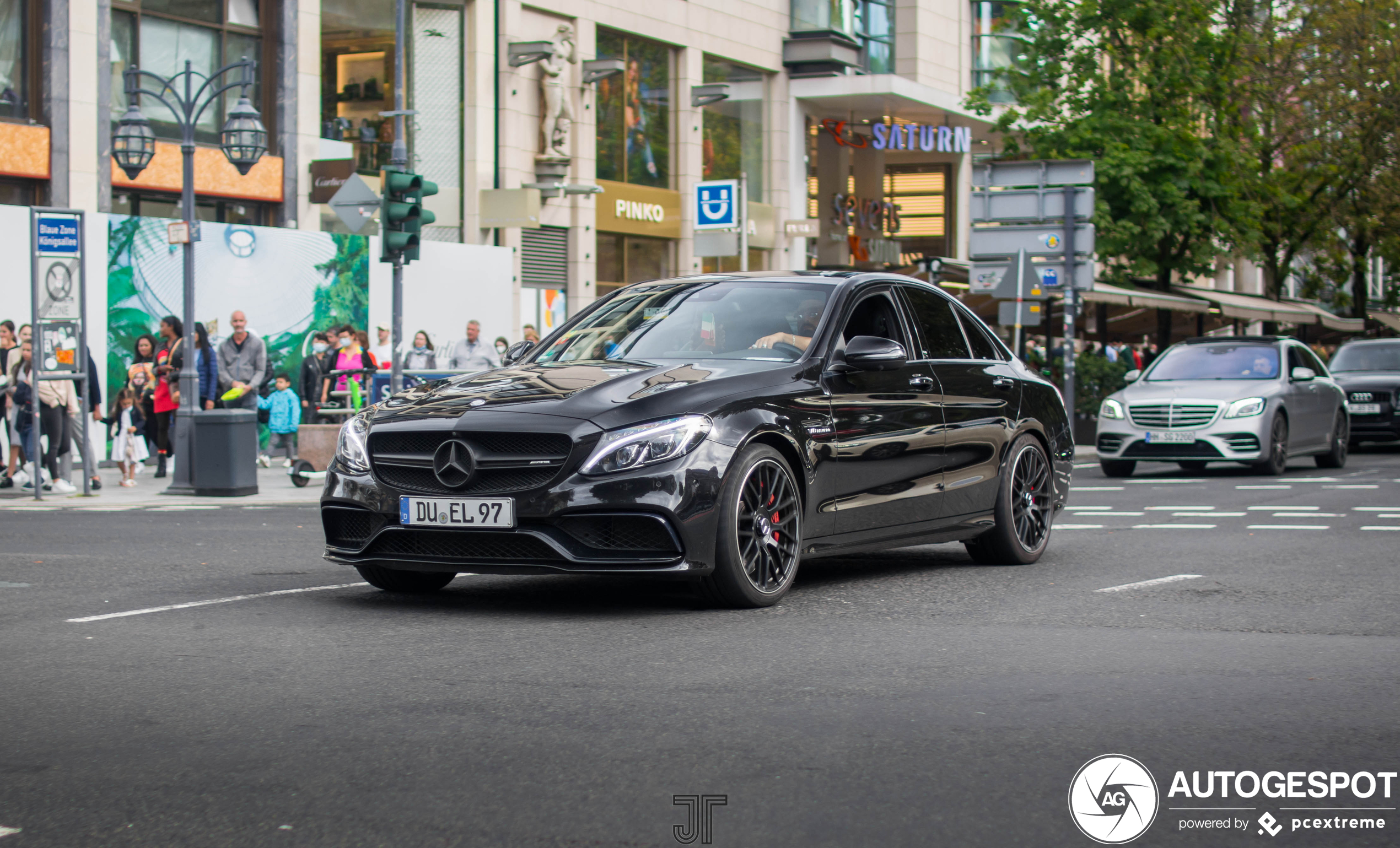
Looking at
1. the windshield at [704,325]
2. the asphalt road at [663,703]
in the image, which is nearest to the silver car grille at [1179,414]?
the asphalt road at [663,703]

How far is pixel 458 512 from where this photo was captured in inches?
288

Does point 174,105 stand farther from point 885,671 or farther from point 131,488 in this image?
point 885,671

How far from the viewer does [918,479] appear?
8.88 metres

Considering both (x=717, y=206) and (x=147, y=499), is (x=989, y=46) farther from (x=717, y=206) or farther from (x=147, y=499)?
(x=147, y=499)

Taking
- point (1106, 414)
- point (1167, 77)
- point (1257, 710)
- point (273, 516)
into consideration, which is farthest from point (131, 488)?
point (1167, 77)

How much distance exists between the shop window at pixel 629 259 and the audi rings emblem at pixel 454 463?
85.7 ft

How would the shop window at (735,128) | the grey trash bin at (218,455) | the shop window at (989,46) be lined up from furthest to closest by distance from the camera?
the shop window at (989,46) → the shop window at (735,128) → the grey trash bin at (218,455)

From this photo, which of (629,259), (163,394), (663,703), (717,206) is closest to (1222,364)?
(717,206)

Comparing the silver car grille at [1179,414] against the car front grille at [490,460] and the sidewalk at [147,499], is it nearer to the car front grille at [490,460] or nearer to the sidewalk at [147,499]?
the sidewalk at [147,499]

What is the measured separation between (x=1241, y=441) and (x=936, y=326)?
10621 mm

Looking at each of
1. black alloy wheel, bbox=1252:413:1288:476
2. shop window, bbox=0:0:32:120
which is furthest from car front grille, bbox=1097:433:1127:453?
shop window, bbox=0:0:32:120

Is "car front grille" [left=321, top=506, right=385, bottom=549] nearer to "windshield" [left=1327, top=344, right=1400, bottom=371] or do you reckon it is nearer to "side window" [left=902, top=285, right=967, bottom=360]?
"side window" [left=902, top=285, right=967, bottom=360]

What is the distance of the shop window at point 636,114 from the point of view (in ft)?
113
